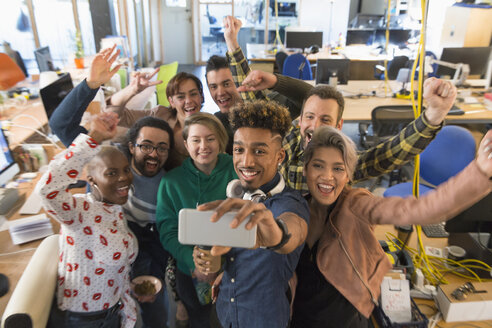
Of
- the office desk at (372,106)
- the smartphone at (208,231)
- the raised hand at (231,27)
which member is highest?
the raised hand at (231,27)

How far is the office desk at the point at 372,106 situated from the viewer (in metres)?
3.93

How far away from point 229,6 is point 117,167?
974cm

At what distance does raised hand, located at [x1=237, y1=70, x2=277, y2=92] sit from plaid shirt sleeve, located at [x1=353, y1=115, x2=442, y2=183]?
638mm

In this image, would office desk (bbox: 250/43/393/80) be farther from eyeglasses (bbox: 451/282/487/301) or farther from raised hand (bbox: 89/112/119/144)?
raised hand (bbox: 89/112/119/144)

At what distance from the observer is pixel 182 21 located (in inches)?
401

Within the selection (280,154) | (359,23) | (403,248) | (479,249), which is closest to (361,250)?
(280,154)

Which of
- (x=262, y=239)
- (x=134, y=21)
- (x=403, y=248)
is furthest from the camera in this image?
(x=134, y=21)

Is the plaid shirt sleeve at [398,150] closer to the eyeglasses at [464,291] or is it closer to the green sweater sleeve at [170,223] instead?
the eyeglasses at [464,291]

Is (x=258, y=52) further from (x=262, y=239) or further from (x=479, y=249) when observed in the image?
(x=262, y=239)

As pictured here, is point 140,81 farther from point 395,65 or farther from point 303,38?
point 303,38

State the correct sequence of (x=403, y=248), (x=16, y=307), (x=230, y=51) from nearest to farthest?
(x=16, y=307)
(x=403, y=248)
(x=230, y=51)

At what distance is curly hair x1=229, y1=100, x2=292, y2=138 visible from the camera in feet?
4.02

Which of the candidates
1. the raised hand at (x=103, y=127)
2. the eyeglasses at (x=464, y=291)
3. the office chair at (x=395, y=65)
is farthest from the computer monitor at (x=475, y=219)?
the office chair at (x=395, y=65)

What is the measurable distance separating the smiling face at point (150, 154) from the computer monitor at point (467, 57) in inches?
186
